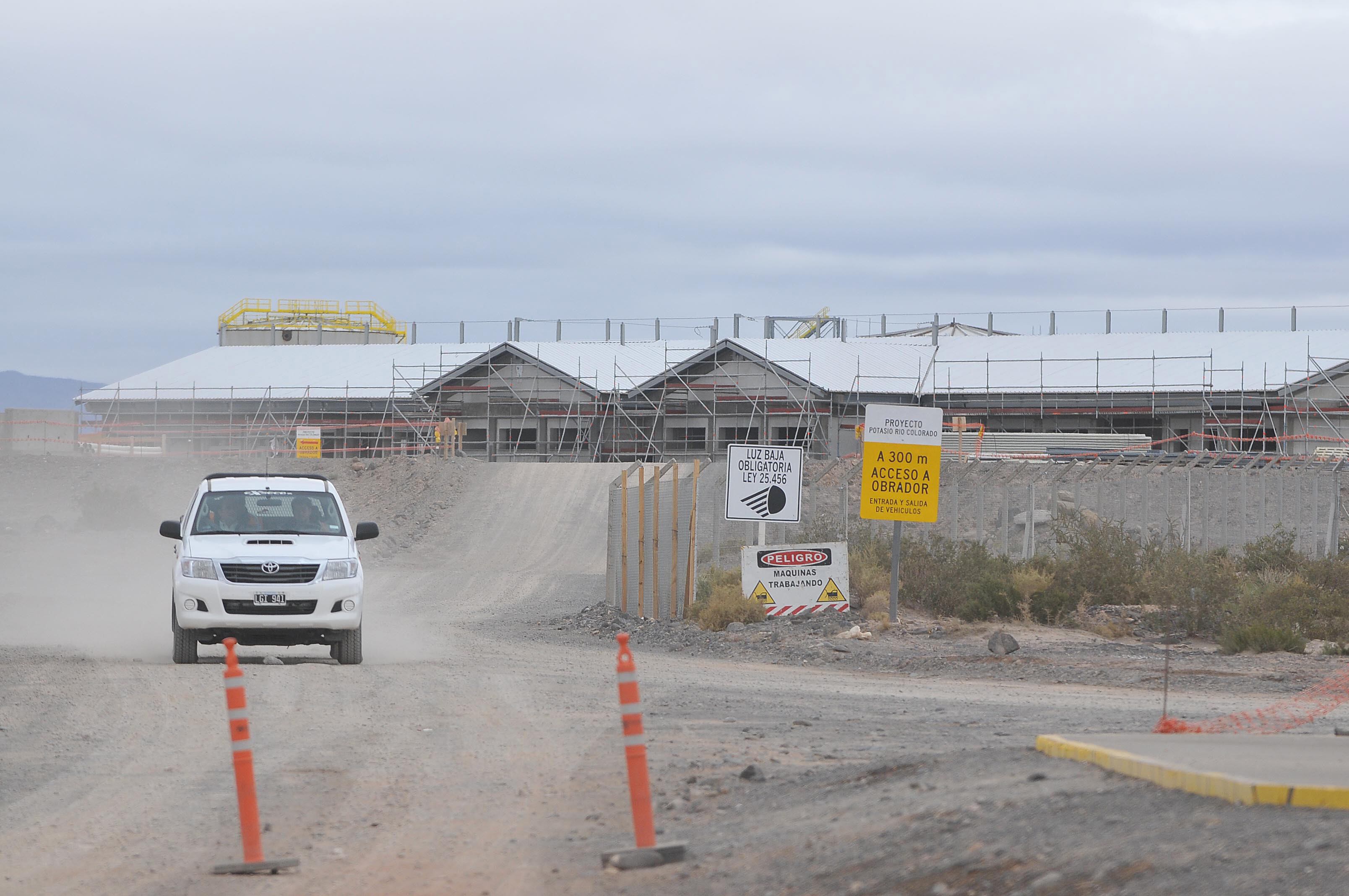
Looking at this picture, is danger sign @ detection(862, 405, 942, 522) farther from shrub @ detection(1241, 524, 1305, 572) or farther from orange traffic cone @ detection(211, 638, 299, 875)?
orange traffic cone @ detection(211, 638, 299, 875)

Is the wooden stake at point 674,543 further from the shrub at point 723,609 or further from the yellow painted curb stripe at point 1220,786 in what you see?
the yellow painted curb stripe at point 1220,786

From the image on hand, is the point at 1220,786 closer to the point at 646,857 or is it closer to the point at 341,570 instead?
the point at 646,857

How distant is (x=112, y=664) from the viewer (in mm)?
15961

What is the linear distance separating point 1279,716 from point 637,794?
22.8ft

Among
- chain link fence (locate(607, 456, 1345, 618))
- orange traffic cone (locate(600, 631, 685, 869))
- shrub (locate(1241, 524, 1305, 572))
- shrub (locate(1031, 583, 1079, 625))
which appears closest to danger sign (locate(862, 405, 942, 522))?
shrub (locate(1031, 583, 1079, 625))

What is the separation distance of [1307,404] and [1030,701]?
44.8 m

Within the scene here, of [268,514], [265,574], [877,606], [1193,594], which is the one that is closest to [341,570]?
[265,574]

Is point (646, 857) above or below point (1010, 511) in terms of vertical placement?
below

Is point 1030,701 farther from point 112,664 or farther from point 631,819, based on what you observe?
point 112,664

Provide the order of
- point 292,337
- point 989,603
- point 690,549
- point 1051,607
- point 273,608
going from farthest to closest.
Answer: point 292,337, point 690,549, point 1051,607, point 989,603, point 273,608

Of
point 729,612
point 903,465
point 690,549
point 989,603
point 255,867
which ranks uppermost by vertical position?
point 903,465

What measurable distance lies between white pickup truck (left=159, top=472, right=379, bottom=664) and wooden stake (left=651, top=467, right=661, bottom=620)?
675 cm

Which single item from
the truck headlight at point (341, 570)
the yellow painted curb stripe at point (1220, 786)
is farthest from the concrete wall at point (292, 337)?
the yellow painted curb stripe at point (1220, 786)

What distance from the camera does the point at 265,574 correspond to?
606 inches
